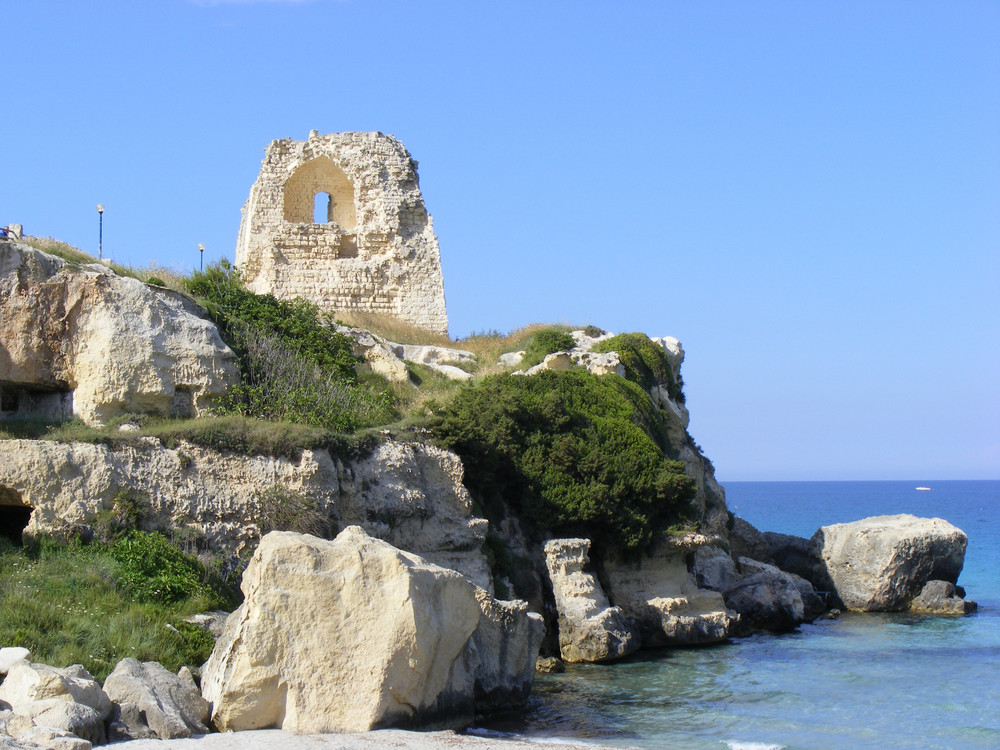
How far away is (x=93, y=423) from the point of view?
16.3 m

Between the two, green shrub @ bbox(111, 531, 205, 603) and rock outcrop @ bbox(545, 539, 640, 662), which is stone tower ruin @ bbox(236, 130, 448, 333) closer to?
rock outcrop @ bbox(545, 539, 640, 662)

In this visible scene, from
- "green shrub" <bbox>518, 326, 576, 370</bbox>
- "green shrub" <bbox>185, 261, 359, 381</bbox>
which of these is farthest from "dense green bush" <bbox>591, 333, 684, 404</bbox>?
"green shrub" <bbox>185, 261, 359, 381</bbox>

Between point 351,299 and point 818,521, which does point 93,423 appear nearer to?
point 351,299

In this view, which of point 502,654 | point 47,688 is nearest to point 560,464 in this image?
point 502,654

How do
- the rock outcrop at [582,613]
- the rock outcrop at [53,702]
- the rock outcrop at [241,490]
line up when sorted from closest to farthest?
the rock outcrop at [53,702] → the rock outcrop at [241,490] → the rock outcrop at [582,613]

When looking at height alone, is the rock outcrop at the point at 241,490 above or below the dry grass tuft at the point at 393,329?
below

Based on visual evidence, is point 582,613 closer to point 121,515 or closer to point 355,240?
point 121,515

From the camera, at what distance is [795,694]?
50.8 feet

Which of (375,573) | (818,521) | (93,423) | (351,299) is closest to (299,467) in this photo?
(93,423)

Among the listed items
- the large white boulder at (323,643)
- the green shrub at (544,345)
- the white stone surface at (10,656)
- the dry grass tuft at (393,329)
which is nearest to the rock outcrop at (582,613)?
the large white boulder at (323,643)

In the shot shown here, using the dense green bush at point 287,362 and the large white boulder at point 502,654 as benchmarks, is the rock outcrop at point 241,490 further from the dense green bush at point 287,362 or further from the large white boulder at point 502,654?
the large white boulder at point 502,654

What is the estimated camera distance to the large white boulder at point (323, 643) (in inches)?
427

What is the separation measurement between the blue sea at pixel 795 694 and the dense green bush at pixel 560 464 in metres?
2.62

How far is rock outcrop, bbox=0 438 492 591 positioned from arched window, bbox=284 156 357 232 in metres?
14.5
